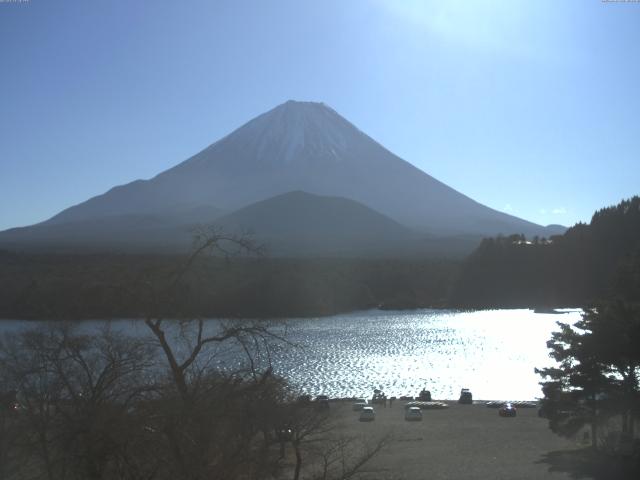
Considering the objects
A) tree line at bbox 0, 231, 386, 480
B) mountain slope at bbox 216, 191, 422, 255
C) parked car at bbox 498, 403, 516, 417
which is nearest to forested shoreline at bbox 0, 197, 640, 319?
mountain slope at bbox 216, 191, 422, 255

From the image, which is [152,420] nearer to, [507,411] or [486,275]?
[507,411]

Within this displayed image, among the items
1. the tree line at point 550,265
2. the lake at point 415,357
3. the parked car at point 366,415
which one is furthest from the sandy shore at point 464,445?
the tree line at point 550,265

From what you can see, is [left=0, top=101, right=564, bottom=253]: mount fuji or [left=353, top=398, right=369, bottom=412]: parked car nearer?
[left=353, top=398, right=369, bottom=412]: parked car

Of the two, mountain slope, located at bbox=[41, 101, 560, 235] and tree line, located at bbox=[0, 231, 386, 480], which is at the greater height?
mountain slope, located at bbox=[41, 101, 560, 235]

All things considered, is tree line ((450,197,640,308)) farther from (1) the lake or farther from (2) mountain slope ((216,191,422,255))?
(2) mountain slope ((216,191,422,255))

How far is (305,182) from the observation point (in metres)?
97.5

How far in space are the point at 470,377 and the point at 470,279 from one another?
3115 cm

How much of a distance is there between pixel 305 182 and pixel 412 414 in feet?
272

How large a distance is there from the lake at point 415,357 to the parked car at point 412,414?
2624 millimetres

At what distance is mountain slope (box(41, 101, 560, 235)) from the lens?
91000 mm

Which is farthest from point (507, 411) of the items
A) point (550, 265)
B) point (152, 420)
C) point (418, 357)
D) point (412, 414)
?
point (550, 265)

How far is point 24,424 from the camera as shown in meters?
4.66

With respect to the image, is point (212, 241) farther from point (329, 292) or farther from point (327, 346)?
point (329, 292)

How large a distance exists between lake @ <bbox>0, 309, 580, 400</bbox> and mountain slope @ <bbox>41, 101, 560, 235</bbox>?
49.9 meters
